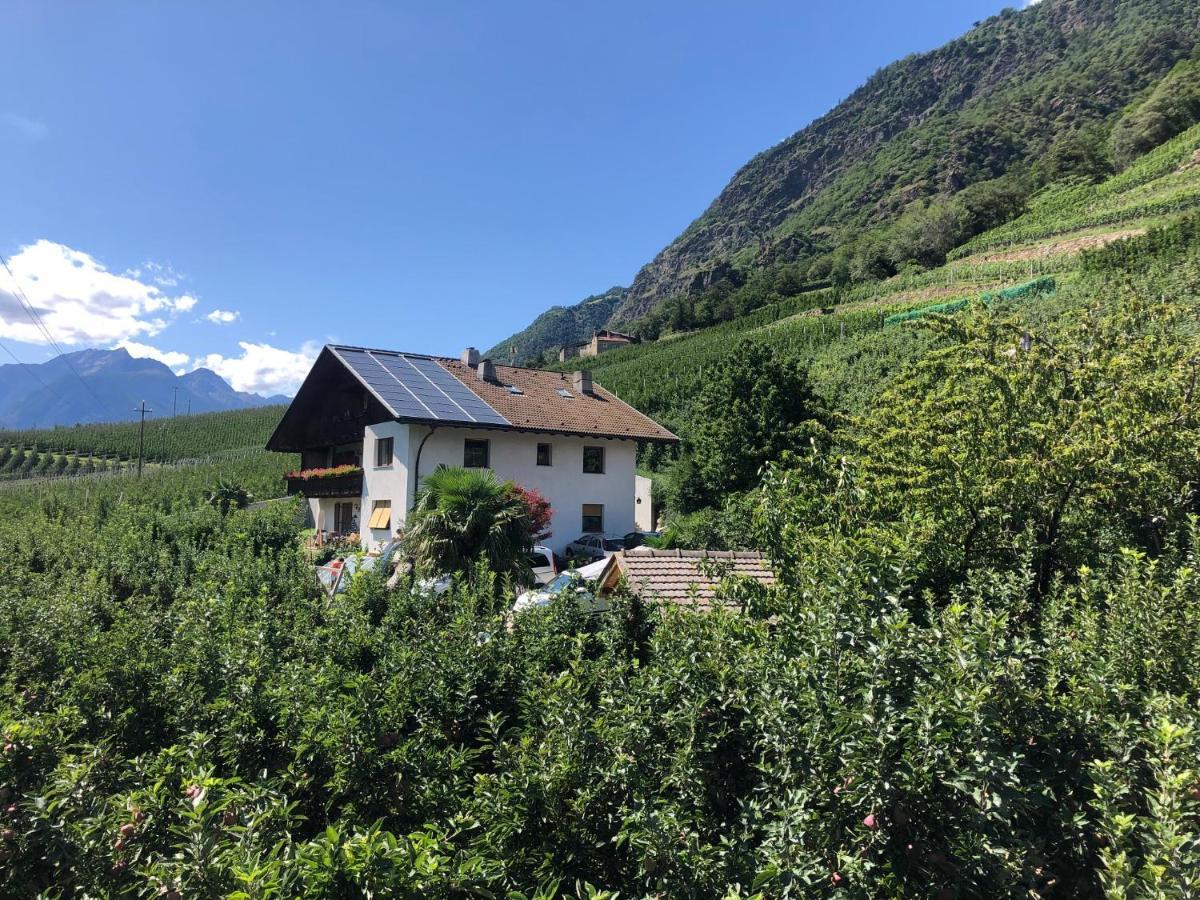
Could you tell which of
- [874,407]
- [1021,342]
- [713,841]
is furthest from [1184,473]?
[713,841]

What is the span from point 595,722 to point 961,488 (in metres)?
4.50

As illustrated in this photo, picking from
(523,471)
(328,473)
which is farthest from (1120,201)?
(328,473)

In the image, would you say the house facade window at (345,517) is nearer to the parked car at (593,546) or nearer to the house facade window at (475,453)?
the house facade window at (475,453)

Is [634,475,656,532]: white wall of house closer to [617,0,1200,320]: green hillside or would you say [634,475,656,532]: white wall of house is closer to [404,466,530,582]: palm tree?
[404,466,530,582]: palm tree

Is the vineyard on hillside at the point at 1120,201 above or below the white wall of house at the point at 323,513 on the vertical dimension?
above

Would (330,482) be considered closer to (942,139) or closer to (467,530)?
(467,530)

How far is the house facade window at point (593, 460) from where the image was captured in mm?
25234

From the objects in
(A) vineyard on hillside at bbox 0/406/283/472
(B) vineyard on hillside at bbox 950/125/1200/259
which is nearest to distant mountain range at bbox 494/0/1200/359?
(B) vineyard on hillside at bbox 950/125/1200/259

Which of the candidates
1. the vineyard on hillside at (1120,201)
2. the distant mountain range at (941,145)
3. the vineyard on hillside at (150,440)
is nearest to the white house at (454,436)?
the vineyard on hillside at (1120,201)

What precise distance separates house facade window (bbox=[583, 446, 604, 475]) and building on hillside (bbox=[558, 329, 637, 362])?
68.7m

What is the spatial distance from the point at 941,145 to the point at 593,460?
12324cm

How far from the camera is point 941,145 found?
114m

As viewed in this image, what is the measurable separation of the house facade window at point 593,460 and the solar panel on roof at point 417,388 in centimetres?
416

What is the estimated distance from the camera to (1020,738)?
9.75 feet
